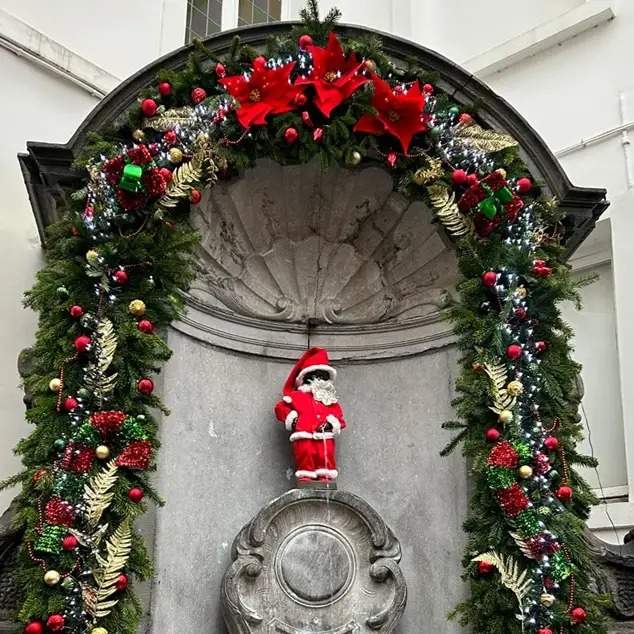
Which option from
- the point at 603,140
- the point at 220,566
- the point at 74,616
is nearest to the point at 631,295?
the point at 603,140

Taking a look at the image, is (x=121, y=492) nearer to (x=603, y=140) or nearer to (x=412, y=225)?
(x=412, y=225)

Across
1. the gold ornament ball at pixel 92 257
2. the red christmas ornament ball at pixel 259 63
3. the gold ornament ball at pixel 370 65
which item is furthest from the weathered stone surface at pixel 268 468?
the gold ornament ball at pixel 370 65

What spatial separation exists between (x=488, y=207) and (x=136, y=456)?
1944 mm

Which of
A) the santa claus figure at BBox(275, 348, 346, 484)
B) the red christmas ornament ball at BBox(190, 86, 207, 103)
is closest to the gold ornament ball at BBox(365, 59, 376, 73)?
the red christmas ornament ball at BBox(190, 86, 207, 103)

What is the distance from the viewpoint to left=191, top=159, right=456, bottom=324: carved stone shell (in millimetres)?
4848

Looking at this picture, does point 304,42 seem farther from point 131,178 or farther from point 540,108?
point 540,108

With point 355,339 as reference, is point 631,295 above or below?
above

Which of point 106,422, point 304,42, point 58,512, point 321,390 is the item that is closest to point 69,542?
point 58,512

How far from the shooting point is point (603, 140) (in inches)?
236

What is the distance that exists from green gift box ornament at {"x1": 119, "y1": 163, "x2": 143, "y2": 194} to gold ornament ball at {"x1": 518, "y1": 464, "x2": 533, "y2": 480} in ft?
6.67

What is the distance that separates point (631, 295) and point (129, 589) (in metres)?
3.47

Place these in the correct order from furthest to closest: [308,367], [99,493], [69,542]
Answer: [308,367], [99,493], [69,542]

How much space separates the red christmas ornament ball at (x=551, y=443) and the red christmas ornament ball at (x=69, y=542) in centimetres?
199

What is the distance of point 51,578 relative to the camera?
3455 millimetres
